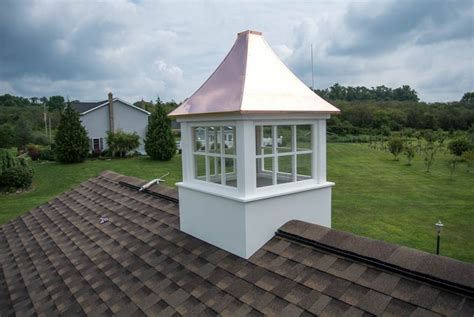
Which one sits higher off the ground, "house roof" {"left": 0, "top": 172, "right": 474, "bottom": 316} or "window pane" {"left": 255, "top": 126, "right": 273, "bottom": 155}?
"window pane" {"left": 255, "top": 126, "right": 273, "bottom": 155}

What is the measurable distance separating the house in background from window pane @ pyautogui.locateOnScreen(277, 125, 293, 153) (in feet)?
109

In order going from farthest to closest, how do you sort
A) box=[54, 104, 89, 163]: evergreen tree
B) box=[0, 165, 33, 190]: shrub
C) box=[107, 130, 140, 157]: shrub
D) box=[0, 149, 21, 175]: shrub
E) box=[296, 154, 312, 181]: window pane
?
box=[107, 130, 140, 157]: shrub, box=[54, 104, 89, 163]: evergreen tree, box=[0, 149, 21, 175]: shrub, box=[0, 165, 33, 190]: shrub, box=[296, 154, 312, 181]: window pane

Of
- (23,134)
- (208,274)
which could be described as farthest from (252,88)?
(23,134)

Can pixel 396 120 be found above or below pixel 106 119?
below

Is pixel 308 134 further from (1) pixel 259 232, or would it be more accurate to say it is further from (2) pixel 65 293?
(2) pixel 65 293

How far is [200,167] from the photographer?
4.56m

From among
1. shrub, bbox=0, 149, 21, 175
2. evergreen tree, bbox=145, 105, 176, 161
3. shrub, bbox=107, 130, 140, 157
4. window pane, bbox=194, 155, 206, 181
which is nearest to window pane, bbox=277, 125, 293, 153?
window pane, bbox=194, 155, 206, 181

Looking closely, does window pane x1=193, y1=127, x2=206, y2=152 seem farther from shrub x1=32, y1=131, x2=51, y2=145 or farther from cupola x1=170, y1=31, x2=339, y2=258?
shrub x1=32, y1=131, x2=51, y2=145

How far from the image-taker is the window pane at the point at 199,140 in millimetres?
4418

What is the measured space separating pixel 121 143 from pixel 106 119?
571cm

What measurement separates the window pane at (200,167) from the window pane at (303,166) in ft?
3.85

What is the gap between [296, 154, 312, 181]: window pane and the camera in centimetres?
421

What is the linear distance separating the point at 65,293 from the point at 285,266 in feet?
8.74

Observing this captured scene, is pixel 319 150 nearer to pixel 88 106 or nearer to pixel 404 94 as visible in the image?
pixel 88 106
